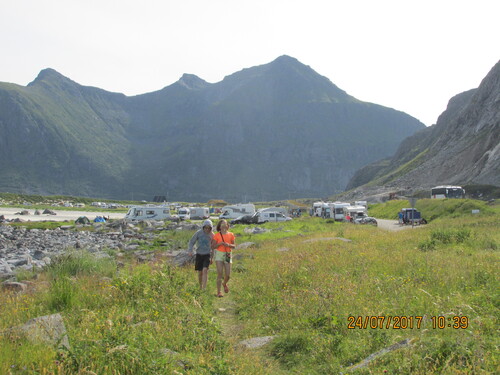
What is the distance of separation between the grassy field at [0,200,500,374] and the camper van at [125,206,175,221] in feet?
150

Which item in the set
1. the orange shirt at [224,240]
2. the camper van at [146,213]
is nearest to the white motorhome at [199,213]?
the camper van at [146,213]

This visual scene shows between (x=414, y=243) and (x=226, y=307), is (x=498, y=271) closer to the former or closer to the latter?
(x=226, y=307)

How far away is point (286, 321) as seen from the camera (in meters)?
7.27

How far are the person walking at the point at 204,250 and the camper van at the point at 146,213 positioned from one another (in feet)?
148

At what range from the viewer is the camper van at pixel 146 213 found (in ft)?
180

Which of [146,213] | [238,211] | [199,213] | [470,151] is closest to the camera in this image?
[146,213]

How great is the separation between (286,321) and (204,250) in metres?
4.30

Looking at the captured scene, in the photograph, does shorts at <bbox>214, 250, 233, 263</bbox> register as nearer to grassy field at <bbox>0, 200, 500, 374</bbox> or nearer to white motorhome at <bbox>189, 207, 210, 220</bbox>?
grassy field at <bbox>0, 200, 500, 374</bbox>

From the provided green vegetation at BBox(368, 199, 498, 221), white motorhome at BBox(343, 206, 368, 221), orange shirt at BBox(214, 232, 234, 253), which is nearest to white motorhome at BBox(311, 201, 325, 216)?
green vegetation at BBox(368, 199, 498, 221)

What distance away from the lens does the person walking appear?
10902mm

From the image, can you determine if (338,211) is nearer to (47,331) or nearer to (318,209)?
(318,209)

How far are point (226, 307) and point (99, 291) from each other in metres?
2.96
